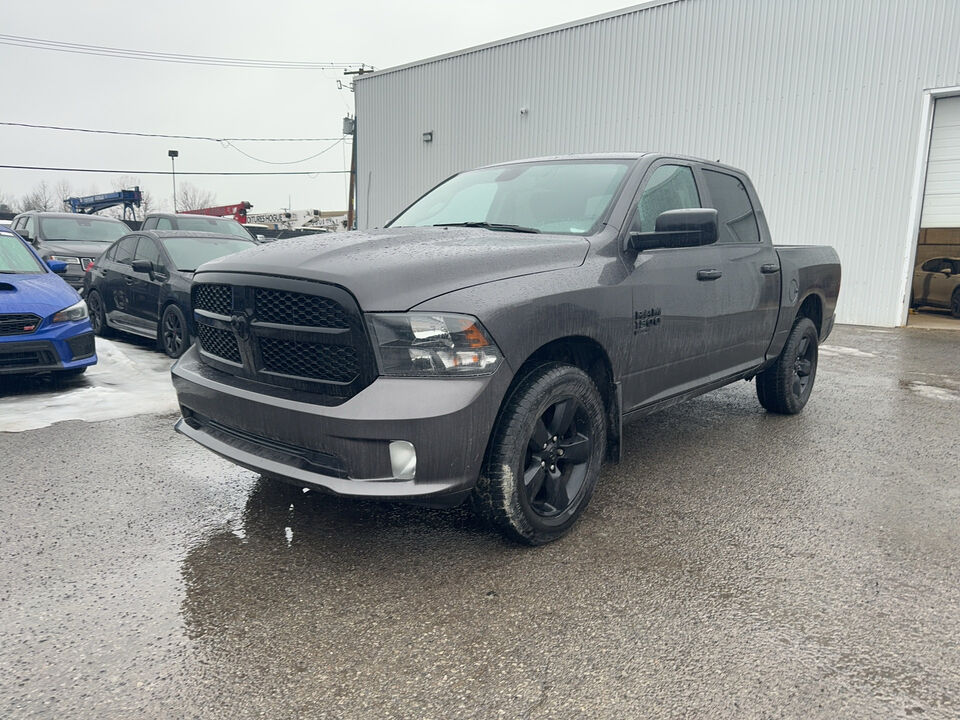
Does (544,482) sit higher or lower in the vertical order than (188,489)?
higher

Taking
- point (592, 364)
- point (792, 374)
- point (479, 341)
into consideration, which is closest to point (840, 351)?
point (792, 374)

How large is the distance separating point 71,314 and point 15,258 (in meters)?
1.26

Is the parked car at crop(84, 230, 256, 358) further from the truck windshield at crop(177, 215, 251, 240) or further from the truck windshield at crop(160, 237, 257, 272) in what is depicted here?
the truck windshield at crop(177, 215, 251, 240)

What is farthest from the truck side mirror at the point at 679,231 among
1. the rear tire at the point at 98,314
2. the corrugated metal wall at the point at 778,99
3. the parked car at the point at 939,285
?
the parked car at the point at 939,285

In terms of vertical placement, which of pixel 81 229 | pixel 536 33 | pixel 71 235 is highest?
pixel 536 33

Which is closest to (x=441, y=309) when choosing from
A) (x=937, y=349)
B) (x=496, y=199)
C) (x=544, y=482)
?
(x=544, y=482)

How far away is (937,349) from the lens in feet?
32.3

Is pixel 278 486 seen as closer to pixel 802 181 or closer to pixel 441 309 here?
pixel 441 309

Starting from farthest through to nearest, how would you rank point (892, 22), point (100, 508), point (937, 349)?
point (892, 22), point (937, 349), point (100, 508)

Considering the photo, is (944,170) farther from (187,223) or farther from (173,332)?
(187,223)

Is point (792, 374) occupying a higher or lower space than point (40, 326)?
lower

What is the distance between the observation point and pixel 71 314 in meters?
6.14

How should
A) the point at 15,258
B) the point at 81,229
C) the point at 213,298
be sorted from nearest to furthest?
the point at 213,298
the point at 15,258
the point at 81,229

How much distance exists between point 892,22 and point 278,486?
41.7 ft
